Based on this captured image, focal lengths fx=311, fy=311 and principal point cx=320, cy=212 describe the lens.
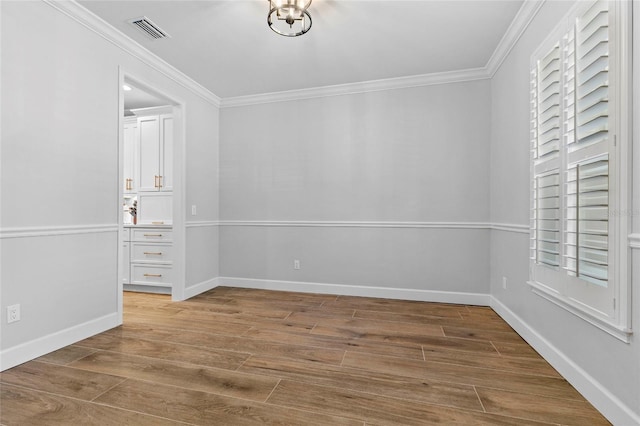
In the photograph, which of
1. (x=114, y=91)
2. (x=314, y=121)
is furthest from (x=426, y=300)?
(x=114, y=91)

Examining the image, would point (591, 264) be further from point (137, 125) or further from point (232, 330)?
point (137, 125)

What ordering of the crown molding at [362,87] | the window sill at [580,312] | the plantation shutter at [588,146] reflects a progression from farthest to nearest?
the crown molding at [362,87] < the plantation shutter at [588,146] < the window sill at [580,312]

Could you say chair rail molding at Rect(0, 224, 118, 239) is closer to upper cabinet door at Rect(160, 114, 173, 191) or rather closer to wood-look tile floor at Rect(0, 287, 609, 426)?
wood-look tile floor at Rect(0, 287, 609, 426)

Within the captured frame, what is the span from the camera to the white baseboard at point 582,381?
1388mm

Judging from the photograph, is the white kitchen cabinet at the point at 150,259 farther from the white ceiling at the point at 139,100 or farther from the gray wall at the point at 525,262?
the gray wall at the point at 525,262

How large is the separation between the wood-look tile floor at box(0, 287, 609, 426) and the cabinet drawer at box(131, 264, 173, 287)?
3.48 ft

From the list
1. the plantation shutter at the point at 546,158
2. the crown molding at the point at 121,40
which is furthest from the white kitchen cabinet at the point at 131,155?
the plantation shutter at the point at 546,158

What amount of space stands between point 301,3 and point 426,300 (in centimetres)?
313

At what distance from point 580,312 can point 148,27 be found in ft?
12.0

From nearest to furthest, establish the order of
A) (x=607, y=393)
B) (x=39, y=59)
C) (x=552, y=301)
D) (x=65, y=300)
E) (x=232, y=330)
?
(x=607, y=393) → (x=552, y=301) → (x=39, y=59) → (x=65, y=300) → (x=232, y=330)

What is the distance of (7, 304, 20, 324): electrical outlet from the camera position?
1968 millimetres

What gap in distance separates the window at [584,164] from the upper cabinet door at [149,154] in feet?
13.9

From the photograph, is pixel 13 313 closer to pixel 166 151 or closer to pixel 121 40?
pixel 121 40

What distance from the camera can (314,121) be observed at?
394 cm
